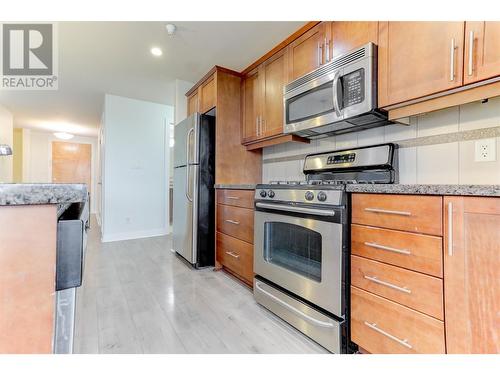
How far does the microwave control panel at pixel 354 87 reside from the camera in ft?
5.08

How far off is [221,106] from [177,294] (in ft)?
6.30

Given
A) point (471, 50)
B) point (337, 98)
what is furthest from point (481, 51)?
point (337, 98)

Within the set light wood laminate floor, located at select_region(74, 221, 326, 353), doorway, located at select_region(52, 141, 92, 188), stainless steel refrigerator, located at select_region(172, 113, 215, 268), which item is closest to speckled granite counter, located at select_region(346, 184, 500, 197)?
light wood laminate floor, located at select_region(74, 221, 326, 353)

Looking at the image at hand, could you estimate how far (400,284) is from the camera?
43.4 inches

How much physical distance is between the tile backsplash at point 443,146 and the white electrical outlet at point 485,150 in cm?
2

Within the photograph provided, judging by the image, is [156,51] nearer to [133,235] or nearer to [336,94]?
[336,94]

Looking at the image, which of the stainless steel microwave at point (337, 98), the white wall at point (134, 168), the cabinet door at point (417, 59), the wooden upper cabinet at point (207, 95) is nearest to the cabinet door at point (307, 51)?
the stainless steel microwave at point (337, 98)

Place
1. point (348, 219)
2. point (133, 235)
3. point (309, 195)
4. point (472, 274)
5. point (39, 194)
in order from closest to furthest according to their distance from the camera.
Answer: point (39, 194), point (472, 274), point (348, 219), point (309, 195), point (133, 235)

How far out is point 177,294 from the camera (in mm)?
2047

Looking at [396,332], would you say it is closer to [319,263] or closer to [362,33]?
[319,263]

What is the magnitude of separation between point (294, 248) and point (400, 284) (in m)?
0.66

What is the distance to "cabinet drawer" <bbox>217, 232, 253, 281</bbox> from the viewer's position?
82.4 inches

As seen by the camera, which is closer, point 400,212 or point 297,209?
point 400,212
